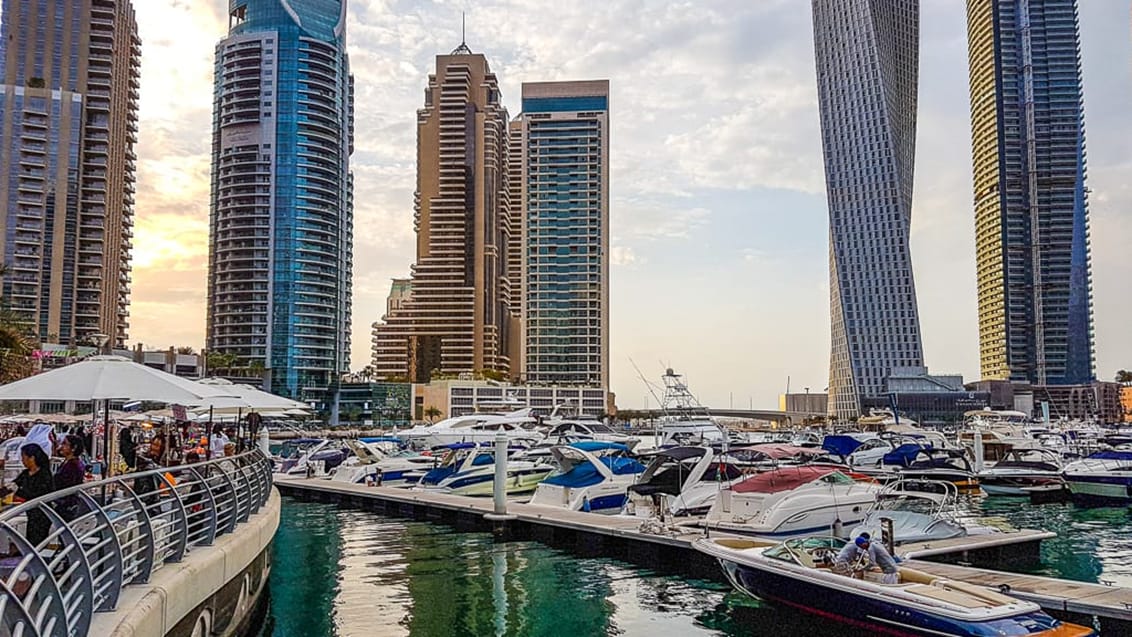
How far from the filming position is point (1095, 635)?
43.4 feet

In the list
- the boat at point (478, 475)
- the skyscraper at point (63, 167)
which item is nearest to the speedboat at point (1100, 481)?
the boat at point (478, 475)

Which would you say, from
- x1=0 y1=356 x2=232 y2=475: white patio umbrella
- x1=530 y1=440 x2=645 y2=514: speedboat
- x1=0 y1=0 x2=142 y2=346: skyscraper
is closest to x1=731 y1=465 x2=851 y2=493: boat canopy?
x1=530 y1=440 x2=645 y2=514: speedboat

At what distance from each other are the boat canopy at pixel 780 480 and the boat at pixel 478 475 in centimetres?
1303

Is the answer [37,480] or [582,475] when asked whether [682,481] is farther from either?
[37,480]

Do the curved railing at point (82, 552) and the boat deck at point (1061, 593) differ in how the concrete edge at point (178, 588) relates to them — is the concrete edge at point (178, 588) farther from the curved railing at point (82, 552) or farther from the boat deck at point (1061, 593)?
the boat deck at point (1061, 593)

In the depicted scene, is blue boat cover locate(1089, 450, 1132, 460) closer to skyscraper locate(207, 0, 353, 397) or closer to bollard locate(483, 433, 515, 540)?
bollard locate(483, 433, 515, 540)

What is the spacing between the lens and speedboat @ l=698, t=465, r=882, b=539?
74.8ft

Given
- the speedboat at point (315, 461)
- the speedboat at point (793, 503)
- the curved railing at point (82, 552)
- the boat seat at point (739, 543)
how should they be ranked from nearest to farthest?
the curved railing at point (82, 552), the boat seat at point (739, 543), the speedboat at point (793, 503), the speedboat at point (315, 461)

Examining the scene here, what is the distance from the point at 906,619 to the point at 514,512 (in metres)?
14.8

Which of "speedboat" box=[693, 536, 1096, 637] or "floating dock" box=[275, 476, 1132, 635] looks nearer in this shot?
"speedboat" box=[693, 536, 1096, 637]

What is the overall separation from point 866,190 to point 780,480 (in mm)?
153996

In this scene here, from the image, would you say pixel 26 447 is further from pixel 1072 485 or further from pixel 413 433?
pixel 413 433

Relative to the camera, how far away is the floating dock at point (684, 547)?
15.0m

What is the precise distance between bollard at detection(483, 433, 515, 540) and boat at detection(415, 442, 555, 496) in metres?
7.96
